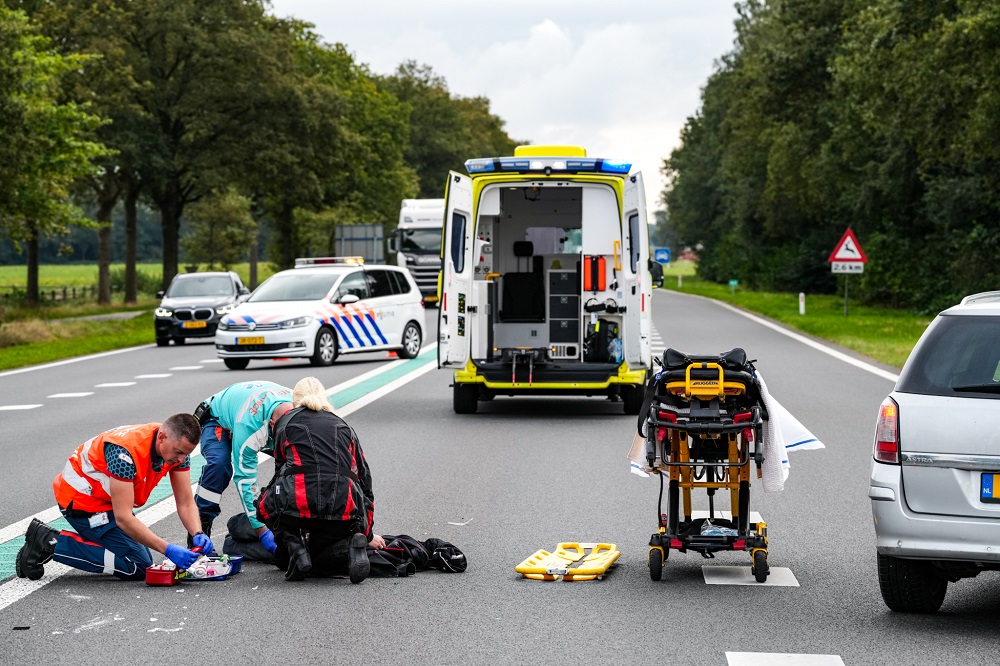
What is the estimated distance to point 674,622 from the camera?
6703 millimetres

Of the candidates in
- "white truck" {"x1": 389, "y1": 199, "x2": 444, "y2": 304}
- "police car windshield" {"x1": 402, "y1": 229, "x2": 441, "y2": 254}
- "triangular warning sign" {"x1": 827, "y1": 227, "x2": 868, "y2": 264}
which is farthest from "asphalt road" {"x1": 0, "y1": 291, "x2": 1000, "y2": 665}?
"police car windshield" {"x1": 402, "y1": 229, "x2": 441, "y2": 254}

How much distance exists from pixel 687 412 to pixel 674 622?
126 cm

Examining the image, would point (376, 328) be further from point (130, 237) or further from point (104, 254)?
point (104, 254)

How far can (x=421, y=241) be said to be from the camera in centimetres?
5159

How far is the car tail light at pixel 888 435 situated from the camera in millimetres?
6645

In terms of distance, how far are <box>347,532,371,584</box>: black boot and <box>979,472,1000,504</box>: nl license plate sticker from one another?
2.99 meters

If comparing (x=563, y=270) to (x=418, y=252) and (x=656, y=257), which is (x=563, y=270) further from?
(x=418, y=252)

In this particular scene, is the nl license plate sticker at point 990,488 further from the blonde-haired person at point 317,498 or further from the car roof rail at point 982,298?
the blonde-haired person at point 317,498

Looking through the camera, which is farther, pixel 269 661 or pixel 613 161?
pixel 613 161

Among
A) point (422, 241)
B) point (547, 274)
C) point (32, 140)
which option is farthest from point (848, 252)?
point (547, 274)

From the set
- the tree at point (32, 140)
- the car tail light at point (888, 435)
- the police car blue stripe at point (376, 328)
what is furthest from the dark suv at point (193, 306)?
the car tail light at point (888, 435)

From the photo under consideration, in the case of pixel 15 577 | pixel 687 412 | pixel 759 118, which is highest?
pixel 759 118

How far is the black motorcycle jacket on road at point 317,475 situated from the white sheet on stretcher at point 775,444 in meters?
1.42

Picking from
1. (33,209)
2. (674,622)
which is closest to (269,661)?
(674,622)
